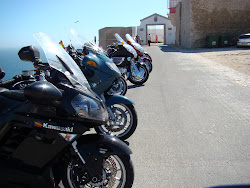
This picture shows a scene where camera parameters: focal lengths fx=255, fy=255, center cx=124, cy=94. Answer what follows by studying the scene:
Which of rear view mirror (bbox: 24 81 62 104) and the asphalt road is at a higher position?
rear view mirror (bbox: 24 81 62 104)

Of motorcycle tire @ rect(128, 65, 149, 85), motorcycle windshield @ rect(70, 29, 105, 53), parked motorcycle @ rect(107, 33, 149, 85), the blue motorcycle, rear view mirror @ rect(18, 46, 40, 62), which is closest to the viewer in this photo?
rear view mirror @ rect(18, 46, 40, 62)

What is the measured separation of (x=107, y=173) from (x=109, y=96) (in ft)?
5.93

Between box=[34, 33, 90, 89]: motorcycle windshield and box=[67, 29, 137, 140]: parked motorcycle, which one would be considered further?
box=[67, 29, 137, 140]: parked motorcycle

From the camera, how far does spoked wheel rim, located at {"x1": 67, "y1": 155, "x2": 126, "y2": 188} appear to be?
2480 mm

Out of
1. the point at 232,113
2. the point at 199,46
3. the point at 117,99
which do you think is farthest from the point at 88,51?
the point at 199,46

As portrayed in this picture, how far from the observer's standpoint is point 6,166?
7.52ft

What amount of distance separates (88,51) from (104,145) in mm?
2859

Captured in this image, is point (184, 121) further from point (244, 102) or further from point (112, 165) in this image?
point (112, 165)

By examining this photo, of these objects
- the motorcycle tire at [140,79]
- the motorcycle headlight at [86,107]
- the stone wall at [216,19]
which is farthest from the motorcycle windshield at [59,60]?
the stone wall at [216,19]

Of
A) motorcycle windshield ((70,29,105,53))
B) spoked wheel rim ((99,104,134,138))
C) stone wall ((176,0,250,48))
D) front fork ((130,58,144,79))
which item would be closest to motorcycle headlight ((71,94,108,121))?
spoked wheel rim ((99,104,134,138))

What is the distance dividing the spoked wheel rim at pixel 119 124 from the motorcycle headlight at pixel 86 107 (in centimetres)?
167

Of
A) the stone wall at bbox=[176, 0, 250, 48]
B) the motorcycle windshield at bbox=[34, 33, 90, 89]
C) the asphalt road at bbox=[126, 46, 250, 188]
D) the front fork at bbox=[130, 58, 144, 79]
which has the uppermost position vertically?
the stone wall at bbox=[176, 0, 250, 48]

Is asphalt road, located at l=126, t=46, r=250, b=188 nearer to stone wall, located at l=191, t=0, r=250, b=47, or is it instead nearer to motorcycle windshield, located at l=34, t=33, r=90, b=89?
motorcycle windshield, located at l=34, t=33, r=90, b=89

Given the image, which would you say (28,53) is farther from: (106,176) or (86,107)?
(106,176)
